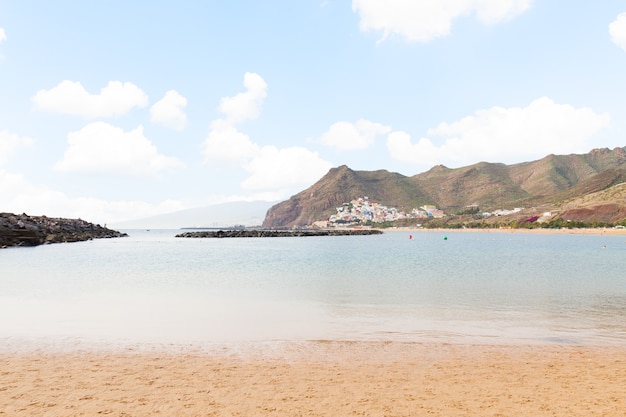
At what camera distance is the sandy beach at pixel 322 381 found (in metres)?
8.63

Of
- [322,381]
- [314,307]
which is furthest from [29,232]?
[322,381]

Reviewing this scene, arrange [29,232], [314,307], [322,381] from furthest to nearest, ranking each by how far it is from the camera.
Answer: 1. [29,232]
2. [314,307]
3. [322,381]

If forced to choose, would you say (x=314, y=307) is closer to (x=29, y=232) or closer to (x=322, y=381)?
(x=322, y=381)

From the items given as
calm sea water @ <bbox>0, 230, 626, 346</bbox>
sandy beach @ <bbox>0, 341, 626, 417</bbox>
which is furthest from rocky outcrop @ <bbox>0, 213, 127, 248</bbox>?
sandy beach @ <bbox>0, 341, 626, 417</bbox>

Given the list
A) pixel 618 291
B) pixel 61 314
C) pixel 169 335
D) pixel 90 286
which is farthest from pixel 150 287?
pixel 618 291

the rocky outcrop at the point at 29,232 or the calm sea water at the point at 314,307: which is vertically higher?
the rocky outcrop at the point at 29,232

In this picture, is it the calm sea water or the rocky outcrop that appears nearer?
the calm sea water

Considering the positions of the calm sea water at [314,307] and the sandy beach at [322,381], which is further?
the calm sea water at [314,307]

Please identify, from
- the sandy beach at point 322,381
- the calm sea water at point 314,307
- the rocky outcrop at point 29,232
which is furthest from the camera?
the rocky outcrop at point 29,232

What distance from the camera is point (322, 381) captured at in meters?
10.5

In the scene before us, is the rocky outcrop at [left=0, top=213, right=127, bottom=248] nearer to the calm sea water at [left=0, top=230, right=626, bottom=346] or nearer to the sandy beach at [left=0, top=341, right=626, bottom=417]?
the calm sea water at [left=0, top=230, right=626, bottom=346]

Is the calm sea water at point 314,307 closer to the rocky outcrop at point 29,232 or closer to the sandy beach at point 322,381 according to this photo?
the sandy beach at point 322,381

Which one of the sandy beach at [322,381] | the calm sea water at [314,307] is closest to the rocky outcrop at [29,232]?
the calm sea water at [314,307]

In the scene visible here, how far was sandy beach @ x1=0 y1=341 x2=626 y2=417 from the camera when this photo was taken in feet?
28.3
